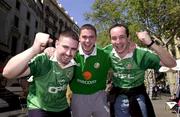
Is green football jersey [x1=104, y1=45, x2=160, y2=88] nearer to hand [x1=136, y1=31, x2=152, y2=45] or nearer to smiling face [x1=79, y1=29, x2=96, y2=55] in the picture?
hand [x1=136, y1=31, x2=152, y2=45]

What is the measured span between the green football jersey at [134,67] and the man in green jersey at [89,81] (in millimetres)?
208

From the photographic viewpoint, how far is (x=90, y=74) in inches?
213

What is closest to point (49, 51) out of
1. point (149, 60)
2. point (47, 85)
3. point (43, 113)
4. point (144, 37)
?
point (47, 85)

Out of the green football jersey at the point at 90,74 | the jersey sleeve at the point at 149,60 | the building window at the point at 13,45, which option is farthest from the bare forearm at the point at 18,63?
the building window at the point at 13,45

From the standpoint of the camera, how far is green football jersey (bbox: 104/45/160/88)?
5309 mm

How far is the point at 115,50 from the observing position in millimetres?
5473

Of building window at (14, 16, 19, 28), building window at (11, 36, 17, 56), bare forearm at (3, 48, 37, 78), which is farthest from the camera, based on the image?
building window at (11, 36, 17, 56)

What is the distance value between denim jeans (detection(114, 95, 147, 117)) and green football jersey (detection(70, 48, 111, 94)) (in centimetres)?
30

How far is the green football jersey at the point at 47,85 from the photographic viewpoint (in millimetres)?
4785

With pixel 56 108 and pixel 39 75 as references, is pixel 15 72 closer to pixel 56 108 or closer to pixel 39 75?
pixel 39 75

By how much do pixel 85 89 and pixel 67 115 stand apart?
0.53 metres

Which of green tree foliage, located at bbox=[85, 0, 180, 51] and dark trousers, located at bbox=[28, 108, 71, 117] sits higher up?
green tree foliage, located at bbox=[85, 0, 180, 51]

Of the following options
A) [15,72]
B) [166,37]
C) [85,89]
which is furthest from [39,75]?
[166,37]

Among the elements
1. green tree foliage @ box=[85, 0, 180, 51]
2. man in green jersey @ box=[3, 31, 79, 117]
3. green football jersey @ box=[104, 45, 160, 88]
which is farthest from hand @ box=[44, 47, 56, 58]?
green tree foliage @ box=[85, 0, 180, 51]
